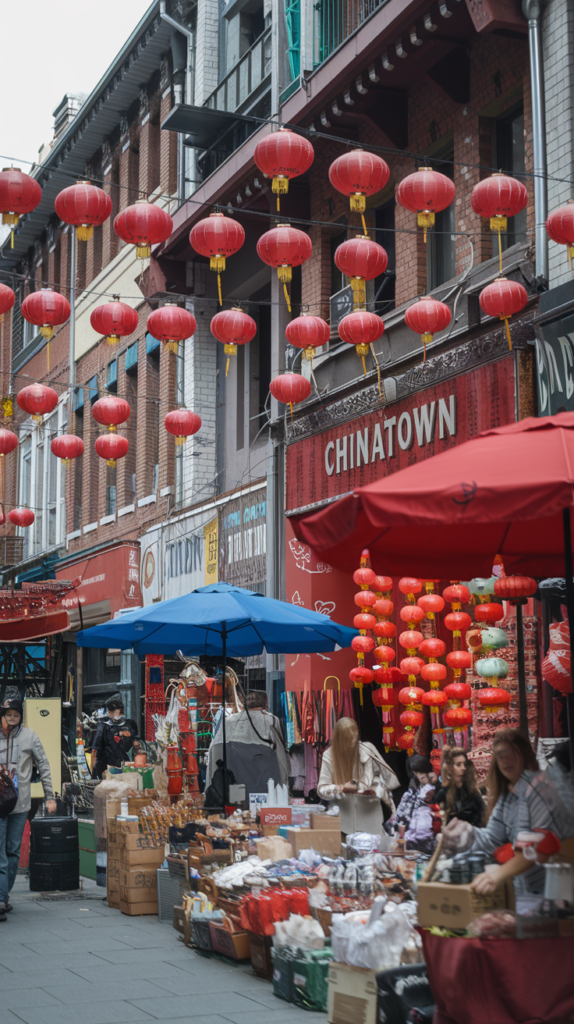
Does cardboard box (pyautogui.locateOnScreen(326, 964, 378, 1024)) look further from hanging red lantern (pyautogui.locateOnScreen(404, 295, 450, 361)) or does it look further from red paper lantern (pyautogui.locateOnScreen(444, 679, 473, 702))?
hanging red lantern (pyautogui.locateOnScreen(404, 295, 450, 361))

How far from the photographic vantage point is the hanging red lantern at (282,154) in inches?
421

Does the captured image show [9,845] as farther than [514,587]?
Yes

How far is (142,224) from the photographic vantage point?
1145cm

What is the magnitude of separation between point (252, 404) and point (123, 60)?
8.79 m

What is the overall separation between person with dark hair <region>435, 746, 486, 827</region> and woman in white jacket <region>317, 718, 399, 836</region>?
1418 mm

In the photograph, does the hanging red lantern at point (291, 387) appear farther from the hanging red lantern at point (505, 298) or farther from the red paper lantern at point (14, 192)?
the red paper lantern at point (14, 192)

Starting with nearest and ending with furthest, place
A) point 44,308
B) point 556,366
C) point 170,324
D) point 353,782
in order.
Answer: point 353,782 < point 556,366 < point 170,324 < point 44,308

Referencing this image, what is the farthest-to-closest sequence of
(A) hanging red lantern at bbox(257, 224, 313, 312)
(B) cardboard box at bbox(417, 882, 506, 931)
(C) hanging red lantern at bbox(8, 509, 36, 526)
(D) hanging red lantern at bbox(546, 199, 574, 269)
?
(C) hanging red lantern at bbox(8, 509, 36, 526), (A) hanging red lantern at bbox(257, 224, 313, 312), (D) hanging red lantern at bbox(546, 199, 574, 269), (B) cardboard box at bbox(417, 882, 506, 931)

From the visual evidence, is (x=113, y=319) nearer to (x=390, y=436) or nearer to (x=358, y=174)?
(x=390, y=436)

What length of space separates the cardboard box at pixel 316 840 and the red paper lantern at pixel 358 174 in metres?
5.69

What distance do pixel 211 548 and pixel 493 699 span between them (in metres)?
9.80

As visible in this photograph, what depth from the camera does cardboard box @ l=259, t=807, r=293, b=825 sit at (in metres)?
9.22

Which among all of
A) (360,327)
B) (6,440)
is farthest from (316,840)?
(6,440)

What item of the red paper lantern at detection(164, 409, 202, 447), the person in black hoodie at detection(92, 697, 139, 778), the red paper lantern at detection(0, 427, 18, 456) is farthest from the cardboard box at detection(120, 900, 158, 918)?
the red paper lantern at detection(0, 427, 18, 456)
